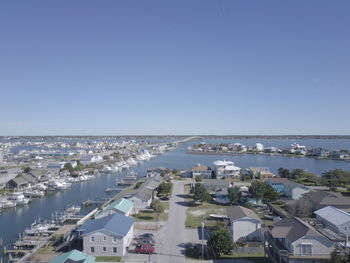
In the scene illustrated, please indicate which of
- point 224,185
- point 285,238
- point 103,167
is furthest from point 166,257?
point 103,167

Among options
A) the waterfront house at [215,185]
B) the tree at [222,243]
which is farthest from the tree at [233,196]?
the tree at [222,243]

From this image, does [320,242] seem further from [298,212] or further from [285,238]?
[298,212]

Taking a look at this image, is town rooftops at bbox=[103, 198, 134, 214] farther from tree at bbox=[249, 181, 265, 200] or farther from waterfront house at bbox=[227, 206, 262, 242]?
tree at bbox=[249, 181, 265, 200]

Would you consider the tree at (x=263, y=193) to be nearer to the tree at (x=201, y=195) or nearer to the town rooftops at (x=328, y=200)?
the town rooftops at (x=328, y=200)

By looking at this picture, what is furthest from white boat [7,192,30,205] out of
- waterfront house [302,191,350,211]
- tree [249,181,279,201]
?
waterfront house [302,191,350,211]

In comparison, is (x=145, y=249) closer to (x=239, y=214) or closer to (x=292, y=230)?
(x=239, y=214)

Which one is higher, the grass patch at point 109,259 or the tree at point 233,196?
the tree at point 233,196

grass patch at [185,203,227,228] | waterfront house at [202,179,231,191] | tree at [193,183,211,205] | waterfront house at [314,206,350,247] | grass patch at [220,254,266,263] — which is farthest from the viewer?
waterfront house at [202,179,231,191]
